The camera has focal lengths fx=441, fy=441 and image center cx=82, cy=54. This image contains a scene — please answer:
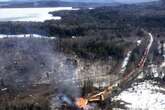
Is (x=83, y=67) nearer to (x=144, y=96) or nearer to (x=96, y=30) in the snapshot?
(x=144, y=96)

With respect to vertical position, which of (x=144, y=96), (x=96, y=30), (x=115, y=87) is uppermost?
(x=115, y=87)

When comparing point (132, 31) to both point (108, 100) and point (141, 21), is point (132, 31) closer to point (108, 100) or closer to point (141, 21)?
point (141, 21)

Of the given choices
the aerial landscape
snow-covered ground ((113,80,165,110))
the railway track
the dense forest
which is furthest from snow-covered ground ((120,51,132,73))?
snow-covered ground ((113,80,165,110))

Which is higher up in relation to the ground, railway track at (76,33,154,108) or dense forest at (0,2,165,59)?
railway track at (76,33,154,108)

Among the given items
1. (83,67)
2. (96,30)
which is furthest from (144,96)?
(96,30)

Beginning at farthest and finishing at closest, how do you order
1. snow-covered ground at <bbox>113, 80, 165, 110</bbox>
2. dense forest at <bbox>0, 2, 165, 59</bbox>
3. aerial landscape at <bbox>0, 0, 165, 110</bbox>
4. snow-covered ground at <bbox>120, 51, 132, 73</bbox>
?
dense forest at <bbox>0, 2, 165, 59</bbox> < snow-covered ground at <bbox>120, 51, 132, 73</bbox> < snow-covered ground at <bbox>113, 80, 165, 110</bbox> < aerial landscape at <bbox>0, 0, 165, 110</bbox>

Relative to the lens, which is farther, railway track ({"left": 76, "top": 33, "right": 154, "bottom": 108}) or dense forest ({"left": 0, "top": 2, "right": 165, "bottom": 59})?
dense forest ({"left": 0, "top": 2, "right": 165, "bottom": 59})

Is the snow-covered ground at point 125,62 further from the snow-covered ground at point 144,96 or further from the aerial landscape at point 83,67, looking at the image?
the snow-covered ground at point 144,96

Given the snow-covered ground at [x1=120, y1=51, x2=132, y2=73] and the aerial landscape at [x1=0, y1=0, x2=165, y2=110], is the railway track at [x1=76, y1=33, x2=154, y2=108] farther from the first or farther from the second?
the snow-covered ground at [x1=120, y1=51, x2=132, y2=73]

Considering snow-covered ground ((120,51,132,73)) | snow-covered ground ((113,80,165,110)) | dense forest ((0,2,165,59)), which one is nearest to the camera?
snow-covered ground ((113,80,165,110))
